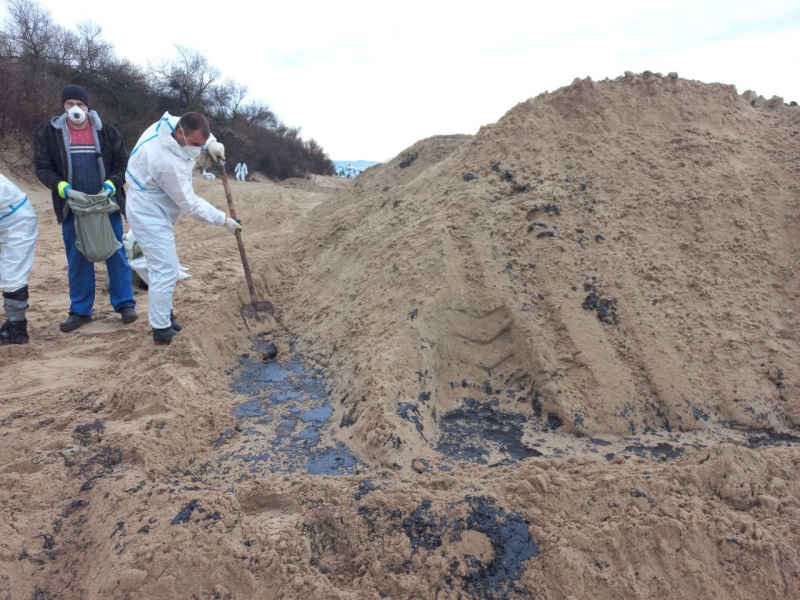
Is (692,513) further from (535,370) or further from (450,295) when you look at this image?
(450,295)

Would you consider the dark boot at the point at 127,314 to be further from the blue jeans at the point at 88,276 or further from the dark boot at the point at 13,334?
the dark boot at the point at 13,334

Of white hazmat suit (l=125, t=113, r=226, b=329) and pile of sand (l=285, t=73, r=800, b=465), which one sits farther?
white hazmat suit (l=125, t=113, r=226, b=329)

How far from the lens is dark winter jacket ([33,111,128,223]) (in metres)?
3.35

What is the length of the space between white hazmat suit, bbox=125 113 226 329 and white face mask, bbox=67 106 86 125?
43 centimetres

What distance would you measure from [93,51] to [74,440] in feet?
53.8

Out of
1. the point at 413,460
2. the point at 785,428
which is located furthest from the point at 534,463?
the point at 785,428

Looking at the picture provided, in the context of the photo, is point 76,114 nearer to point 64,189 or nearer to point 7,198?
point 64,189

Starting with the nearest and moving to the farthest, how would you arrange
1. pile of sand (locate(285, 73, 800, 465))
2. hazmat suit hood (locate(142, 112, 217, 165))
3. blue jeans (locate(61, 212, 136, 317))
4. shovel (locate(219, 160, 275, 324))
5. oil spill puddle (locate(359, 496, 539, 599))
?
oil spill puddle (locate(359, 496, 539, 599)), pile of sand (locate(285, 73, 800, 465)), hazmat suit hood (locate(142, 112, 217, 165)), blue jeans (locate(61, 212, 136, 317)), shovel (locate(219, 160, 275, 324))

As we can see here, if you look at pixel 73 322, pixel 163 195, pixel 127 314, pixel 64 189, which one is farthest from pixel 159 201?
pixel 73 322

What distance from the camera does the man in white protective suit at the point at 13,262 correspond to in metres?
3.29

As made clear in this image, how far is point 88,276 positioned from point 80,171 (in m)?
0.74

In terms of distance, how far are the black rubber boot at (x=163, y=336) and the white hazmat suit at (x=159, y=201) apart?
0.10ft

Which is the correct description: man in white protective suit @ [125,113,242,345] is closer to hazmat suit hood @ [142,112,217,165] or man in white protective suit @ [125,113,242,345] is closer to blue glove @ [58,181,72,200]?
hazmat suit hood @ [142,112,217,165]

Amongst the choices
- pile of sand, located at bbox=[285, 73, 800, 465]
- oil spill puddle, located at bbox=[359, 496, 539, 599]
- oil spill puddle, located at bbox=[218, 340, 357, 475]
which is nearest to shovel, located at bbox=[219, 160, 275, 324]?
pile of sand, located at bbox=[285, 73, 800, 465]
